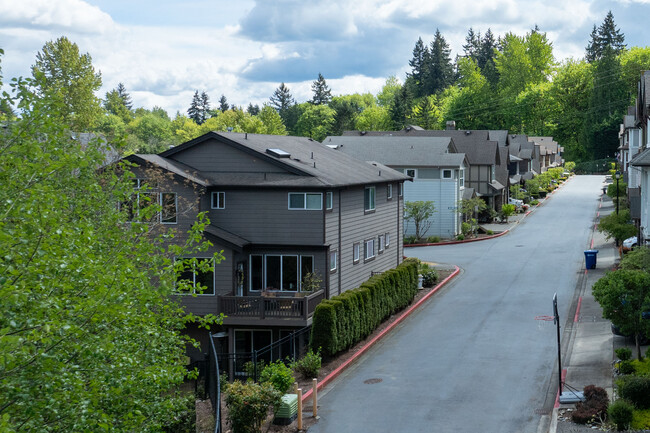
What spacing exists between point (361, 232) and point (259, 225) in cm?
629

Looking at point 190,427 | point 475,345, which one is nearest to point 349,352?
point 475,345

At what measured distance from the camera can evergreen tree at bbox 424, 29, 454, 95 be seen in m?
176

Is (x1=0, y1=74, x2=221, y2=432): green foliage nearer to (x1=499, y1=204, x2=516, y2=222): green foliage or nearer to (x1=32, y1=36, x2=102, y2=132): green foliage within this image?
(x1=499, y1=204, x2=516, y2=222): green foliage

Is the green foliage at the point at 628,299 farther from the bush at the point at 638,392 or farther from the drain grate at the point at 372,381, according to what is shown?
the drain grate at the point at 372,381

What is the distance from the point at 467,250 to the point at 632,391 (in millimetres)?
35701

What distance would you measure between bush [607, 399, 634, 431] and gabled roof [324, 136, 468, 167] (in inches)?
1655

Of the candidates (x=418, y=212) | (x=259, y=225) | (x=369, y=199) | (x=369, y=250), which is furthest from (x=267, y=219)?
(x=418, y=212)

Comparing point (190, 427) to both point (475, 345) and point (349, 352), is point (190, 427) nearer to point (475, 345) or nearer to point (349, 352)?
point (349, 352)

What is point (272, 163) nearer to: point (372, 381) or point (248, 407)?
point (372, 381)

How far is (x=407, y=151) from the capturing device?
63.5m

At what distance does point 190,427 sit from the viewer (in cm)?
2042

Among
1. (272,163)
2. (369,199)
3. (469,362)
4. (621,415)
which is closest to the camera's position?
(621,415)

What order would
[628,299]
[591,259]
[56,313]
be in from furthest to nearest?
[591,259] < [628,299] < [56,313]

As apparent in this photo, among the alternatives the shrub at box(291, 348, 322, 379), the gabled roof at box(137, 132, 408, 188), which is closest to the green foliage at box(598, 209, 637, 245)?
the gabled roof at box(137, 132, 408, 188)
